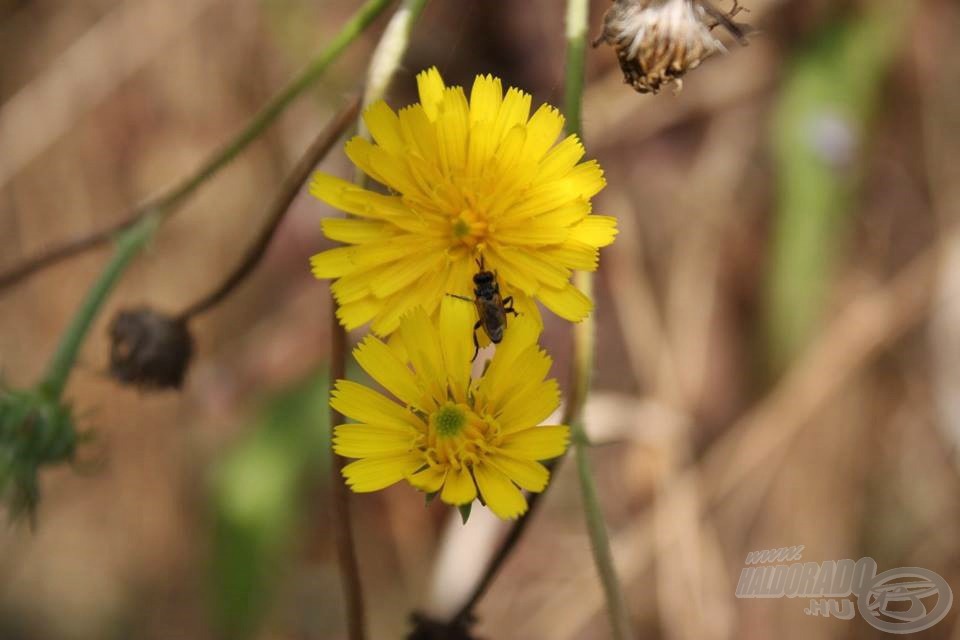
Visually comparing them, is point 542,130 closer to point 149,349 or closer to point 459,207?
point 459,207

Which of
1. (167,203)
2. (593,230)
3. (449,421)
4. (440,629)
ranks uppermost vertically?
(167,203)

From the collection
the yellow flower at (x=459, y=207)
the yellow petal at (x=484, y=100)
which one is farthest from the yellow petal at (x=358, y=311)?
the yellow petal at (x=484, y=100)

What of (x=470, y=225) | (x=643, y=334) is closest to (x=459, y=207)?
(x=470, y=225)

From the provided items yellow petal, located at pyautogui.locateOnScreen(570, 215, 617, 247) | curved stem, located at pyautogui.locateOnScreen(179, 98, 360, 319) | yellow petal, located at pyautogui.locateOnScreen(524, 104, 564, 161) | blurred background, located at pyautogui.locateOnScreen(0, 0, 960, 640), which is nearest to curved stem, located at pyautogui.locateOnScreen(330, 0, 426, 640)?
curved stem, located at pyautogui.locateOnScreen(179, 98, 360, 319)

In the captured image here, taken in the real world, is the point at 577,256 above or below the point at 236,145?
below

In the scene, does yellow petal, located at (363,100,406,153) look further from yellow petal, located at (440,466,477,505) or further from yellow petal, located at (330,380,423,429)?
yellow petal, located at (440,466,477,505)

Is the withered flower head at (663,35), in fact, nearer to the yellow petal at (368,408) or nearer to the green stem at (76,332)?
the yellow petal at (368,408)

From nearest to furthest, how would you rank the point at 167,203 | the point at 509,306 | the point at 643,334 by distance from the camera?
the point at 509,306, the point at 167,203, the point at 643,334

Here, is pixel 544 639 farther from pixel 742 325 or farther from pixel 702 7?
pixel 702 7
